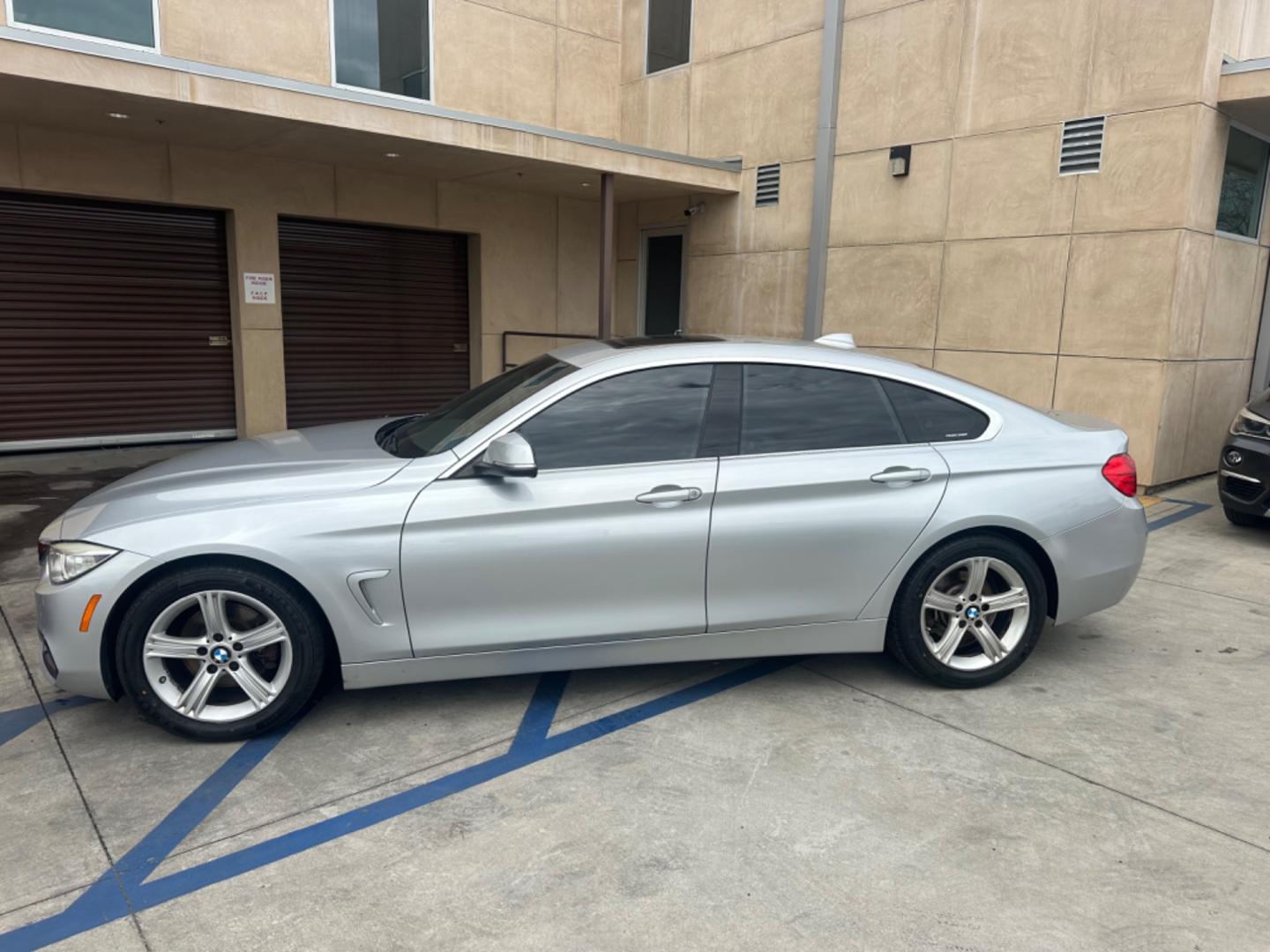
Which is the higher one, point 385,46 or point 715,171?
point 385,46

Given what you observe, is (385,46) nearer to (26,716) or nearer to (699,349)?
(699,349)

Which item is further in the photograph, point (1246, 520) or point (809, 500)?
point (1246, 520)

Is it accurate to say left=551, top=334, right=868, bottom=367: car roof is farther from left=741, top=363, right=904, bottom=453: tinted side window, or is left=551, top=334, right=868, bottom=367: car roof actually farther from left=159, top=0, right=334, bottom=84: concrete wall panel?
left=159, top=0, right=334, bottom=84: concrete wall panel

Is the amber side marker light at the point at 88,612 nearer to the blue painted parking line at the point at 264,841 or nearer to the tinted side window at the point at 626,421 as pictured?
the blue painted parking line at the point at 264,841

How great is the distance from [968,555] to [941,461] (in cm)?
45

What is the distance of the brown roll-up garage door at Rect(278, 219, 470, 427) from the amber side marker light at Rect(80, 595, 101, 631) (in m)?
8.05

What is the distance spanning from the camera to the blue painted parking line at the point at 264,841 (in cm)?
261

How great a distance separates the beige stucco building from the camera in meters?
7.90

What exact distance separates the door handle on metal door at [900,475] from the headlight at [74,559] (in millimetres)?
3121

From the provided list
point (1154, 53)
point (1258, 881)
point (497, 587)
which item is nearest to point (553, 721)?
point (497, 587)

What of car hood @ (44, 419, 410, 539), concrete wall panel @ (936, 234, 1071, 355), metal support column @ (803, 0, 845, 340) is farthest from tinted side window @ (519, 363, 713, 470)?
metal support column @ (803, 0, 845, 340)

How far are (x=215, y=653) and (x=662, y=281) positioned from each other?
408 inches

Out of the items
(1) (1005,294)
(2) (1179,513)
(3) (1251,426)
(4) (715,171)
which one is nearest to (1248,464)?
(3) (1251,426)

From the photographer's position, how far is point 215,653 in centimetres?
345
